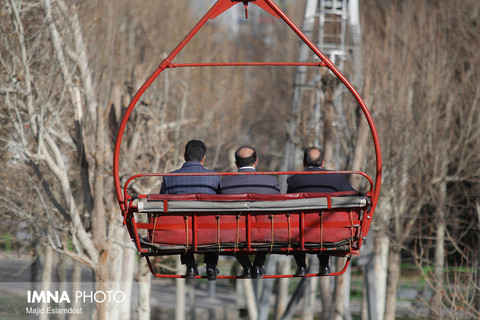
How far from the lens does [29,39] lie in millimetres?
13461

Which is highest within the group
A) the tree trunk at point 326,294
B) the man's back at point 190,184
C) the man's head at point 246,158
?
the man's head at point 246,158

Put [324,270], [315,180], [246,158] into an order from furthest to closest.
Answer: [324,270]
[315,180]
[246,158]

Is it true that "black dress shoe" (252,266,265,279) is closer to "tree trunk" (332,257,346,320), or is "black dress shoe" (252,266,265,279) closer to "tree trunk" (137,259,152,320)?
"tree trunk" (332,257,346,320)

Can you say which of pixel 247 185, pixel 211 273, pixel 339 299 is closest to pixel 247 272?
pixel 211 273

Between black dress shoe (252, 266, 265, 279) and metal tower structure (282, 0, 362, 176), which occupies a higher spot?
metal tower structure (282, 0, 362, 176)

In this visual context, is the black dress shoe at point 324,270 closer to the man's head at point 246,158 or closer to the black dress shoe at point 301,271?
the black dress shoe at point 301,271

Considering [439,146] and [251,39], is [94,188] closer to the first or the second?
[439,146]

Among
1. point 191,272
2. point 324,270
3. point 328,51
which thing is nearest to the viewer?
point 191,272

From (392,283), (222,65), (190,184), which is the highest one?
(222,65)

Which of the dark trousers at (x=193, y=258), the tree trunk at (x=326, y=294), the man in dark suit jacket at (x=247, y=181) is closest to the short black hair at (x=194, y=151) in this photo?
the man in dark suit jacket at (x=247, y=181)

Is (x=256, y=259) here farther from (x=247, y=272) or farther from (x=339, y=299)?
(x=339, y=299)

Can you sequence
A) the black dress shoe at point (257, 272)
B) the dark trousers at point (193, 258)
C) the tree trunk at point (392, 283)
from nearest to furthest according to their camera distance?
the black dress shoe at point (257, 272) → the dark trousers at point (193, 258) → the tree trunk at point (392, 283)

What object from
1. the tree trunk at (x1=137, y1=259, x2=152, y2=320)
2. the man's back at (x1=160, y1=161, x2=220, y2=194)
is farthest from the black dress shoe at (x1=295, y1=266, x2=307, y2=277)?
the tree trunk at (x1=137, y1=259, x2=152, y2=320)

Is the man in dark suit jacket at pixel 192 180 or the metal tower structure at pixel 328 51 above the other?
the metal tower structure at pixel 328 51
